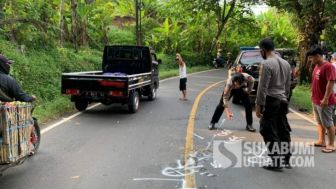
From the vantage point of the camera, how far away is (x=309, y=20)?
2005 cm

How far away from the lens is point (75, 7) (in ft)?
75.2

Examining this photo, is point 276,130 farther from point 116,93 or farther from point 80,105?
point 80,105

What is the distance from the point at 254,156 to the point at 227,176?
135 cm

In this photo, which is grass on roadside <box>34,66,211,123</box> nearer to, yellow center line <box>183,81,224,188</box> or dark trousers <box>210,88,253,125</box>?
yellow center line <box>183,81,224,188</box>

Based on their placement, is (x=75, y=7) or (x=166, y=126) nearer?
(x=166, y=126)

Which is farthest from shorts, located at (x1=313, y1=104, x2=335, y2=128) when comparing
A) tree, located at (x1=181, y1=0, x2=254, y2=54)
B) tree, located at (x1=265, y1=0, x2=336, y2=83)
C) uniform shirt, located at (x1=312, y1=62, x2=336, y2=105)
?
tree, located at (x1=181, y1=0, x2=254, y2=54)

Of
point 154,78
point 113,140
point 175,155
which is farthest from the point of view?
point 154,78

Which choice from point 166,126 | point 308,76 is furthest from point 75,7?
point 166,126

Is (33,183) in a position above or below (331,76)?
below

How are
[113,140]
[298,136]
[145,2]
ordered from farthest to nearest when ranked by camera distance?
1. [145,2]
2. [298,136]
3. [113,140]

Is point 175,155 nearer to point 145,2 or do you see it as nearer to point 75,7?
point 75,7

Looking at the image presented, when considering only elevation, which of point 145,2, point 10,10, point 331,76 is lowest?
point 331,76

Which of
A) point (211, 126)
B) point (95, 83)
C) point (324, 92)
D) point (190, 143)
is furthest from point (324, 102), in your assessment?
point (95, 83)

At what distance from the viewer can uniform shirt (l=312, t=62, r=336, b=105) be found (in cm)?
784
